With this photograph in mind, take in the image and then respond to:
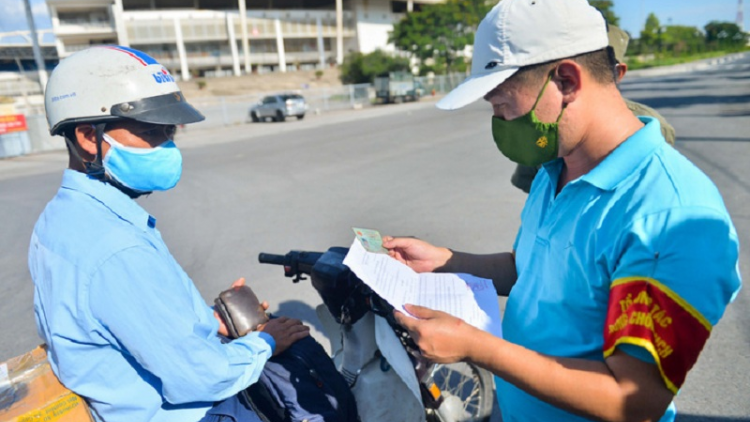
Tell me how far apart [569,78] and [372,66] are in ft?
148

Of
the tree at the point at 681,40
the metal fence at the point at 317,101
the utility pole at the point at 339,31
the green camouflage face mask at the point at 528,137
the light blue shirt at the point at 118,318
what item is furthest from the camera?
the tree at the point at 681,40

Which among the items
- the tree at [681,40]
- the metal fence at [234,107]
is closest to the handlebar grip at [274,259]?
the metal fence at [234,107]

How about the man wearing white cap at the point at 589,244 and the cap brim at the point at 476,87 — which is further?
the cap brim at the point at 476,87

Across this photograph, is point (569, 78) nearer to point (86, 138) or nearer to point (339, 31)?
point (86, 138)

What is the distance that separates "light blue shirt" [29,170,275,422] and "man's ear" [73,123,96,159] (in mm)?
168

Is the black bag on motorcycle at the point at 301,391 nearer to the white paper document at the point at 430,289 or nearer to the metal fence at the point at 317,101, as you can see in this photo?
the white paper document at the point at 430,289

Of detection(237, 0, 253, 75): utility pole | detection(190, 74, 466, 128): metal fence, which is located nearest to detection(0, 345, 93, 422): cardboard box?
detection(190, 74, 466, 128): metal fence

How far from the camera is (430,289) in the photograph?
5.76 feet

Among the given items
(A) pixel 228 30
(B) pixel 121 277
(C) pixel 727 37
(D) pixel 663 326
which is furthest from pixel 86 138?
(C) pixel 727 37

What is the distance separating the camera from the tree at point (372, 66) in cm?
4462

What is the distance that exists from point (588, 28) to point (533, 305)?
2.48 feet

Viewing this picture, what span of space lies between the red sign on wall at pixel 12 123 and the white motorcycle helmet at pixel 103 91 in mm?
19440

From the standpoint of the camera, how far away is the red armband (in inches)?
42.0

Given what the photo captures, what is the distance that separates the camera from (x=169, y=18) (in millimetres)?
56875
